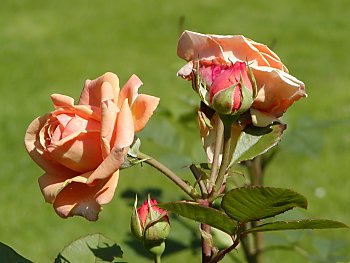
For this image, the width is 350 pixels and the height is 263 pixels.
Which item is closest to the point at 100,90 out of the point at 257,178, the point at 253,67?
the point at 253,67

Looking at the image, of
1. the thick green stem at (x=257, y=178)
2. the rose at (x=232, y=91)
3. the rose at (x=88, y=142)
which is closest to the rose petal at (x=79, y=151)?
the rose at (x=88, y=142)

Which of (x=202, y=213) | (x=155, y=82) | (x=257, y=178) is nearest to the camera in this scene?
(x=202, y=213)

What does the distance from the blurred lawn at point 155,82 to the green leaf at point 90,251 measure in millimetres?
665

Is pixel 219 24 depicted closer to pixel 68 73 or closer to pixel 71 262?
pixel 68 73

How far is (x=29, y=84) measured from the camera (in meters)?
4.22

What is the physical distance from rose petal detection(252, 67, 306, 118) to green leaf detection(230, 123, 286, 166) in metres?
0.04

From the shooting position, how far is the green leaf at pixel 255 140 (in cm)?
70

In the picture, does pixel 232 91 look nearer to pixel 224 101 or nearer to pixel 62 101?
pixel 224 101

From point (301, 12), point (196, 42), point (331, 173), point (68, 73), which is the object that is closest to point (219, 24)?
point (301, 12)

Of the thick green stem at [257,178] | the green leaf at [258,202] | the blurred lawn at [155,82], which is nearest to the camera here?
the green leaf at [258,202]

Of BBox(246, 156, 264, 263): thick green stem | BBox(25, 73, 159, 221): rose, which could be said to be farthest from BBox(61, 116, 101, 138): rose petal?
BBox(246, 156, 264, 263): thick green stem

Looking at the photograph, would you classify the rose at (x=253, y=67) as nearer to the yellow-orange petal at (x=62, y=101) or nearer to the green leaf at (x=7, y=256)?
the yellow-orange petal at (x=62, y=101)

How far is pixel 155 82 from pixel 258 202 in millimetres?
3664

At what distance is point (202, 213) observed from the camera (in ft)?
1.96
